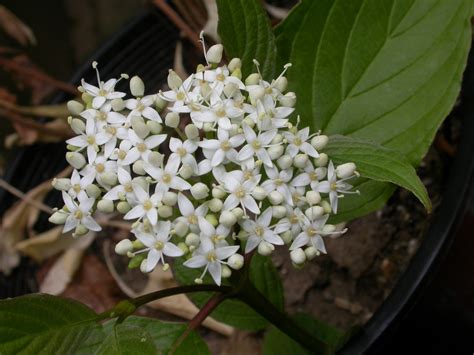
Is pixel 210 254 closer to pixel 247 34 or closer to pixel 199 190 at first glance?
pixel 199 190

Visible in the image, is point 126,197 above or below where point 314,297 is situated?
above

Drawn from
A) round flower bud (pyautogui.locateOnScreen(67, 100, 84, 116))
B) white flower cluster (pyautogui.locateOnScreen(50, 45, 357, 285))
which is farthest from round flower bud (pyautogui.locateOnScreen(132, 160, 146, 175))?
round flower bud (pyautogui.locateOnScreen(67, 100, 84, 116))

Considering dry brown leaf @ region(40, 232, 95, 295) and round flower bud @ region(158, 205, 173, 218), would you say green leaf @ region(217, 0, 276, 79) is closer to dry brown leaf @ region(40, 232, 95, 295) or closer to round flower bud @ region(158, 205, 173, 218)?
round flower bud @ region(158, 205, 173, 218)

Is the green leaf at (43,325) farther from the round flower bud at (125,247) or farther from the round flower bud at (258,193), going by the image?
the round flower bud at (258,193)

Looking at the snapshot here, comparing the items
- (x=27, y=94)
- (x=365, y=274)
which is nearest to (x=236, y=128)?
(x=365, y=274)

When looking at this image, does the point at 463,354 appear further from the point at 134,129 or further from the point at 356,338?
the point at 134,129

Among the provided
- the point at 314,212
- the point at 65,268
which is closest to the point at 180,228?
the point at 314,212

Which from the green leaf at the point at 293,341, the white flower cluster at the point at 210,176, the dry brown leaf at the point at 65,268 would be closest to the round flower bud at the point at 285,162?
the white flower cluster at the point at 210,176
